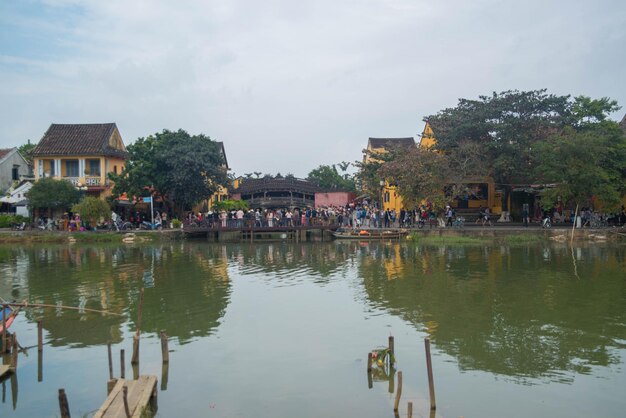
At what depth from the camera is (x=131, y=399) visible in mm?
8523

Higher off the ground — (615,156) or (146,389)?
(615,156)

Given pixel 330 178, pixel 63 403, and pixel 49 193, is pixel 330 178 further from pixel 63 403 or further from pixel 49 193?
pixel 63 403

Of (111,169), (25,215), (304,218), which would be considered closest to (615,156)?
(304,218)

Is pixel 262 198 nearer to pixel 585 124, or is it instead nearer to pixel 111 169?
pixel 111 169

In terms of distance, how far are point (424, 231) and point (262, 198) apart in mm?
21350

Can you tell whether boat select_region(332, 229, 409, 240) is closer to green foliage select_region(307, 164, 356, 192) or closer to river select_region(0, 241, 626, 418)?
river select_region(0, 241, 626, 418)

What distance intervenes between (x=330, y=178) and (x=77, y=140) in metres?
28.5

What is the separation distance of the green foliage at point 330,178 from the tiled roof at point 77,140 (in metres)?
22.0

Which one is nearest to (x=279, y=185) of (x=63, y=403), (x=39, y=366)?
(x=39, y=366)

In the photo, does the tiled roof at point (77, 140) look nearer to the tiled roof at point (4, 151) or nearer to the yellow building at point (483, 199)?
the tiled roof at point (4, 151)

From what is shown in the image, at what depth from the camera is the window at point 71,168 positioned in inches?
1620

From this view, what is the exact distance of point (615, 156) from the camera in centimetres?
3212

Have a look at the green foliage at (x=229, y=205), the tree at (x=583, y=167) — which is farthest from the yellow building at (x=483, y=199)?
the green foliage at (x=229, y=205)

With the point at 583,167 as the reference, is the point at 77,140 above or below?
above
